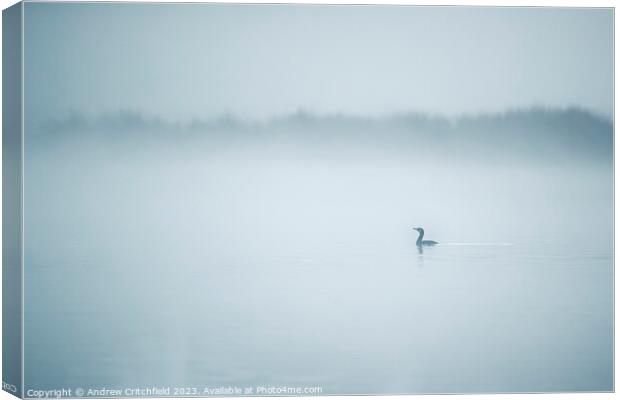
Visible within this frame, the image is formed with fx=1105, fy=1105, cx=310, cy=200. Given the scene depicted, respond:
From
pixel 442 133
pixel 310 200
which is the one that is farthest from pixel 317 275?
pixel 442 133

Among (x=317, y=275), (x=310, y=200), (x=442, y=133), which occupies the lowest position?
(x=317, y=275)

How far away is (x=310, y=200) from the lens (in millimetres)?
8484

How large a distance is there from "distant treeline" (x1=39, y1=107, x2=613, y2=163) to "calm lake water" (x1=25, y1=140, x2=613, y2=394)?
0.49 feet

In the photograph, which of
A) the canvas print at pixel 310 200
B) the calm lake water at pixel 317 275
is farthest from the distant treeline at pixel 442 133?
the calm lake water at pixel 317 275

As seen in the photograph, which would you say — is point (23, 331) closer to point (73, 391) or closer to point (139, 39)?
point (73, 391)

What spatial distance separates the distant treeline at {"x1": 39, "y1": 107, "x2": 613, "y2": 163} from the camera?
27.7 feet

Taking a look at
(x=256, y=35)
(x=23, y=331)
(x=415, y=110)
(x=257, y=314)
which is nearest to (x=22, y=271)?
(x=23, y=331)

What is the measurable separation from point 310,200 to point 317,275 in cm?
58

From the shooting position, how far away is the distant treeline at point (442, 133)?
8.45 meters

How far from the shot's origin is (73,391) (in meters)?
8.16

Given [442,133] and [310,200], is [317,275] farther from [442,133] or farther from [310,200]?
[442,133]

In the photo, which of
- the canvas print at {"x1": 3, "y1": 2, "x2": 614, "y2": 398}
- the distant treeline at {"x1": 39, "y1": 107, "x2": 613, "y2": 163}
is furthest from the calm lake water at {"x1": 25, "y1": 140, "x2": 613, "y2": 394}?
the distant treeline at {"x1": 39, "y1": 107, "x2": 613, "y2": 163}

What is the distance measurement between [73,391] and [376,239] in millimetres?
2546

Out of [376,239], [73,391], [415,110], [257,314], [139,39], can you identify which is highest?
[139,39]
